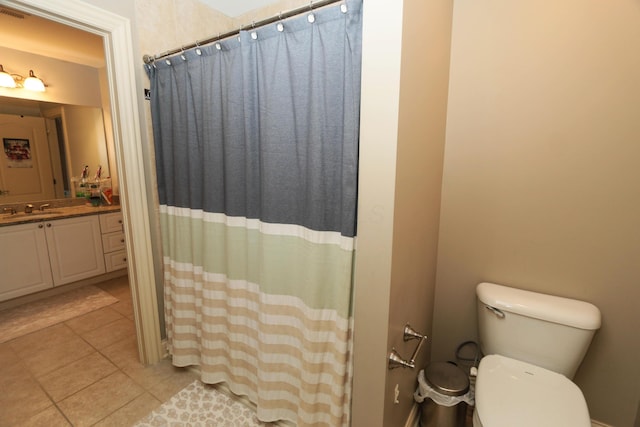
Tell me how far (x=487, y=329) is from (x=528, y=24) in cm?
147

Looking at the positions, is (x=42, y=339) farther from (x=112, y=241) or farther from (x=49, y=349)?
(x=112, y=241)

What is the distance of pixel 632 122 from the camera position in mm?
1156

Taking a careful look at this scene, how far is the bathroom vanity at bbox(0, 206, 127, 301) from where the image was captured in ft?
8.33

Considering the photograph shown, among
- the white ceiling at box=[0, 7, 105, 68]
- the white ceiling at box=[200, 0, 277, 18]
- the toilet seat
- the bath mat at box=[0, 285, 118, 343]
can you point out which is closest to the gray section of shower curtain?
the white ceiling at box=[200, 0, 277, 18]

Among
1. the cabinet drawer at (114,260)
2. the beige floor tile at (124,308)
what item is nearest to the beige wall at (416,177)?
the beige floor tile at (124,308)

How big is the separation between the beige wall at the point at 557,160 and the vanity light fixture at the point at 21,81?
151 inches

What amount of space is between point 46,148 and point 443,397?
171 inches

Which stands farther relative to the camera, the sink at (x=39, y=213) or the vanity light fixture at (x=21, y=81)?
the sink at (x=39, y=213)

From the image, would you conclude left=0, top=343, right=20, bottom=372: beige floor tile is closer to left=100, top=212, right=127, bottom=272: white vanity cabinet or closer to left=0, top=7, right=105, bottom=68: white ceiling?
left=100, top=212, right=127, bottom=272: white vanity cabinet

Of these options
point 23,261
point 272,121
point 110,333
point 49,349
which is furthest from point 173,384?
point 23,261

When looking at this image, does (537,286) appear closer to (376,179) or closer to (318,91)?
(376,179)

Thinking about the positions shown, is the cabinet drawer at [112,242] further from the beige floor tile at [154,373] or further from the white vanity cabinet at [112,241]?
the beige floor tile at [154,373]

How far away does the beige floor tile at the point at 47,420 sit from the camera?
57.2 inches

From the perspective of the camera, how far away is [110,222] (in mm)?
3201
